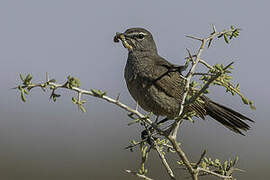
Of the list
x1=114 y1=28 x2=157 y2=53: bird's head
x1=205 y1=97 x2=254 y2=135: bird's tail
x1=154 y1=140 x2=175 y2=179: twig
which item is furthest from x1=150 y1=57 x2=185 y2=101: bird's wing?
x1=154 y1=140 x2=175 y2=179: twig

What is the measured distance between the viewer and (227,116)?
5.97m

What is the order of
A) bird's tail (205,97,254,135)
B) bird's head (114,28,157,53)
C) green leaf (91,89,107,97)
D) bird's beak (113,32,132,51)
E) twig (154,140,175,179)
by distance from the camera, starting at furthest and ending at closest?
bird's head (114,28,157,53) → bird's beak (113,32,132,51) → bird's tail (205,97,254,135) → twig (154,140,175,179) → green leaf (91,89,107,97)

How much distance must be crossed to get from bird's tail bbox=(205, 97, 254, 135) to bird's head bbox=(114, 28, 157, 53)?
1285 millimetres

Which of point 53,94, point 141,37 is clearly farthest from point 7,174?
point 53,94

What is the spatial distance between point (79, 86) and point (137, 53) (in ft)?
11.7

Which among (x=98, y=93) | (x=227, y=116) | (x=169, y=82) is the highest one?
(x=169, y=82)

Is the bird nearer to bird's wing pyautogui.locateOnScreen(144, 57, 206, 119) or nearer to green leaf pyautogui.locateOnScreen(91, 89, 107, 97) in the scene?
bird's wing pyautogui.locateOnScreen(144, 57, 206, 119)

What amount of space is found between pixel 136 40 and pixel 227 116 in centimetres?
174

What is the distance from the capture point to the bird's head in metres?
6.87

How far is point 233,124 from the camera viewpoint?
5902mm

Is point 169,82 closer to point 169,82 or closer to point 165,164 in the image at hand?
point 169,82

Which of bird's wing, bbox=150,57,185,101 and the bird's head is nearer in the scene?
bird's wing, bbox=150,57,185,101

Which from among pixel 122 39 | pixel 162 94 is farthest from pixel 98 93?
pixel 122 39

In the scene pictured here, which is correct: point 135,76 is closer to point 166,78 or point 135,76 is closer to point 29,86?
point 166,78
